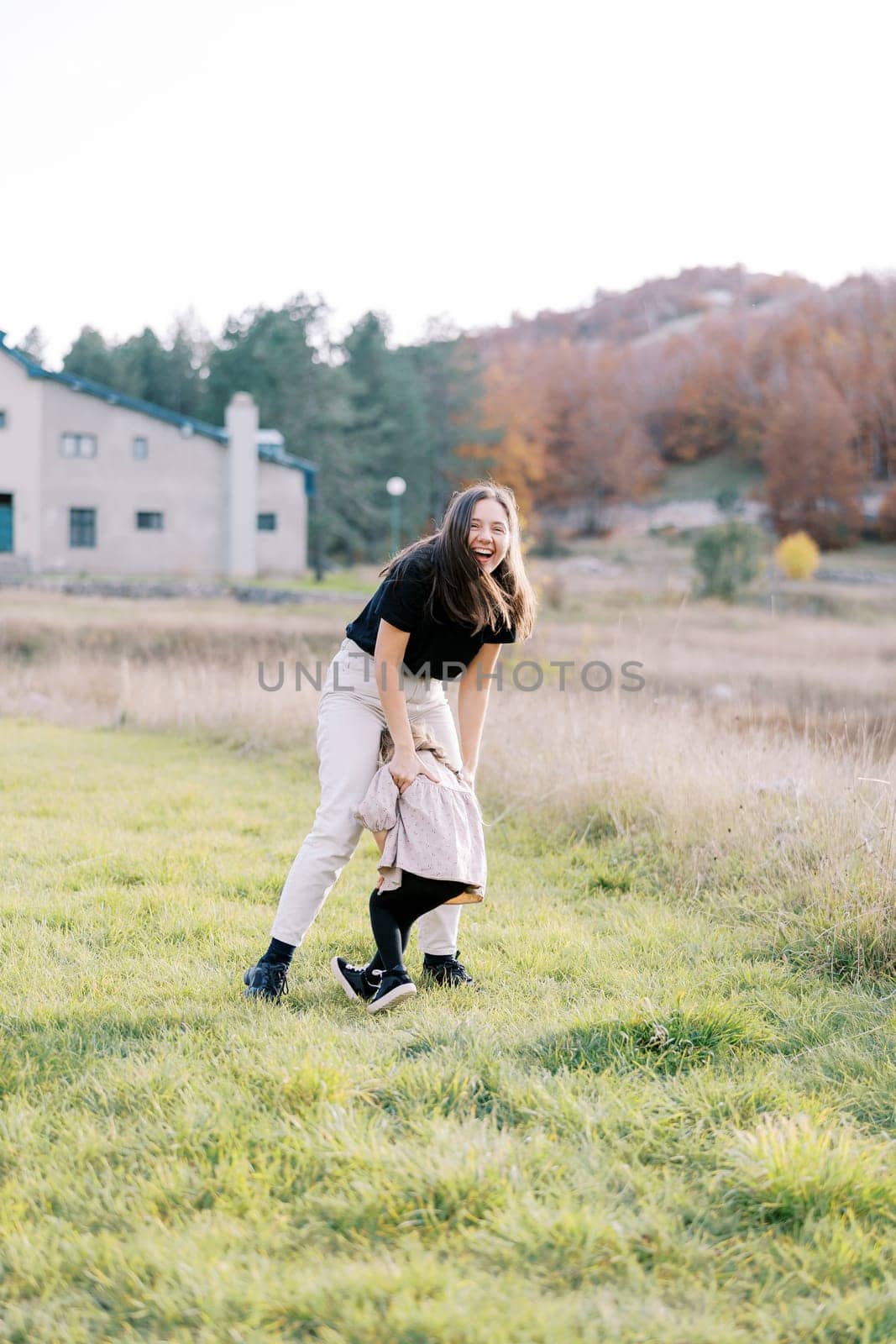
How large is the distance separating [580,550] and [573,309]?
67609 millimetres

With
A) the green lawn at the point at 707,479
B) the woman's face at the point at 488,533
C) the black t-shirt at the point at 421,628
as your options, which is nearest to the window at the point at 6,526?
the black t-shirt at the point at 421,628

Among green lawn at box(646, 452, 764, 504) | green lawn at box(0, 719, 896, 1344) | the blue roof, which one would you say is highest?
green lawn at box(646, 452, 764, 504)

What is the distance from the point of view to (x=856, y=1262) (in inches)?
89.7

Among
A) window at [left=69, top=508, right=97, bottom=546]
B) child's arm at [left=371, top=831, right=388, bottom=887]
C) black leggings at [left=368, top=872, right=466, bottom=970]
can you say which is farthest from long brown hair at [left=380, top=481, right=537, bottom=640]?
window at [left=69, top=508, right=97, bottom=546]

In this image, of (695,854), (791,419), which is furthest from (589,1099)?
(791,419)

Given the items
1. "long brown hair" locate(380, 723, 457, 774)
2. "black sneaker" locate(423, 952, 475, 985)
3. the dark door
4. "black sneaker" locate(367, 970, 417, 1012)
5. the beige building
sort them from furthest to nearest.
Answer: the dark door, the beige building, "black sneaker" locate(423, 952, 475, 985), "long brown hair" locate(380, 723, 457, 774), "black sneaker" locate(367, 970, 417, 1012)

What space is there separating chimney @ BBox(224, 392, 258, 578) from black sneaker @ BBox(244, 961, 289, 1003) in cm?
2981

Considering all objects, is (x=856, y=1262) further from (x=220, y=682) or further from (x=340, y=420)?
(x=340, y=420)

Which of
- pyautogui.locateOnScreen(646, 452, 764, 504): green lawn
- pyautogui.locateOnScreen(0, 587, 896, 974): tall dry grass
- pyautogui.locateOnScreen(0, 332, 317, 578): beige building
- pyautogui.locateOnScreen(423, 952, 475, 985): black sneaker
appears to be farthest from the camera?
pyautogui.locateOnScreen(646, 452, 764, 504): green lawn

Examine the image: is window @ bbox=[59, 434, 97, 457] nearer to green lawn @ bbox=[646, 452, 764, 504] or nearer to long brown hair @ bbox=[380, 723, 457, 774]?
long brown hair @ bbox=[380, 723, 457, 774]

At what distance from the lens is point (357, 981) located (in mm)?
3689

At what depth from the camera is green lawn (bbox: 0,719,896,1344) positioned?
2111mm

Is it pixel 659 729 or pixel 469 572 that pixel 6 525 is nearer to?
pixel 659 729

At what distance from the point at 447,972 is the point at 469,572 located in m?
1.49
